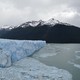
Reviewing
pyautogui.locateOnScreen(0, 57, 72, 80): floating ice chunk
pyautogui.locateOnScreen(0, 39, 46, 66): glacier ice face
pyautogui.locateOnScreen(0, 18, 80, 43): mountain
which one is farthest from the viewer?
pyautogui.locateOnScreen(0, 18, 80, 43): mountain

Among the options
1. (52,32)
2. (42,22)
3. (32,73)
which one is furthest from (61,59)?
Answer: (42,22)

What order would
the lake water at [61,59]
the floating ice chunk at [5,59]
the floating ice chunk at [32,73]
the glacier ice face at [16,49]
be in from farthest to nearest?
the glacier ice face at [16,49]
the lake water at [61,59]
the floating ice chunk at [5,59]
the floating ice chunk at [32,73]

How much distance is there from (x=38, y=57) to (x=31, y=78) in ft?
13.7

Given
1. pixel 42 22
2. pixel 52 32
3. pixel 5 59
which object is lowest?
pixel 5 59

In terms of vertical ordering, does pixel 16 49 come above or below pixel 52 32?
below

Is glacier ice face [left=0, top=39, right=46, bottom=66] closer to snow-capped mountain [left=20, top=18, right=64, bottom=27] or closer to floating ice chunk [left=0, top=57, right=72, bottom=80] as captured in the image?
floating ice chunk [left=0, top=57, right=72, bottom=80]

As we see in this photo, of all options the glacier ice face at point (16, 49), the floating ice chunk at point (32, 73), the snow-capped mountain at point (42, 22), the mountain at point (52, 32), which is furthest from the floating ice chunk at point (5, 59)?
the snow-capped mountain at point (42, 22)

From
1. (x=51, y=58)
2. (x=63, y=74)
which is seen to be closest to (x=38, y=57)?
(x=51, y=58)

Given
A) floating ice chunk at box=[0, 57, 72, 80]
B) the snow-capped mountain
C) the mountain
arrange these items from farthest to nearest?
the snow-capped mountain, the mountain, floating ice chunk at box=[0, 57, 72, 80]

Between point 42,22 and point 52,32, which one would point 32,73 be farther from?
point 42,22

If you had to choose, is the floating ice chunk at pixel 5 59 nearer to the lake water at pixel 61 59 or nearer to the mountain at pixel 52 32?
the lake water at pixel 61 59

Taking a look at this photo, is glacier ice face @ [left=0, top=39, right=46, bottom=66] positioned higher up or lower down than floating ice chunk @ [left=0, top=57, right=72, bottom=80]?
higher up

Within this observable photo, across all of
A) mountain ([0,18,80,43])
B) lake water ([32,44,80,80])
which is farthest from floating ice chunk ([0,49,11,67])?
mountain ([0,18,80,43])

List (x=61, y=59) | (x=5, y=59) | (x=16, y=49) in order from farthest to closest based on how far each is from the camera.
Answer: (x=61, y=59), (x=16, y=49), (x=5, y=59)
